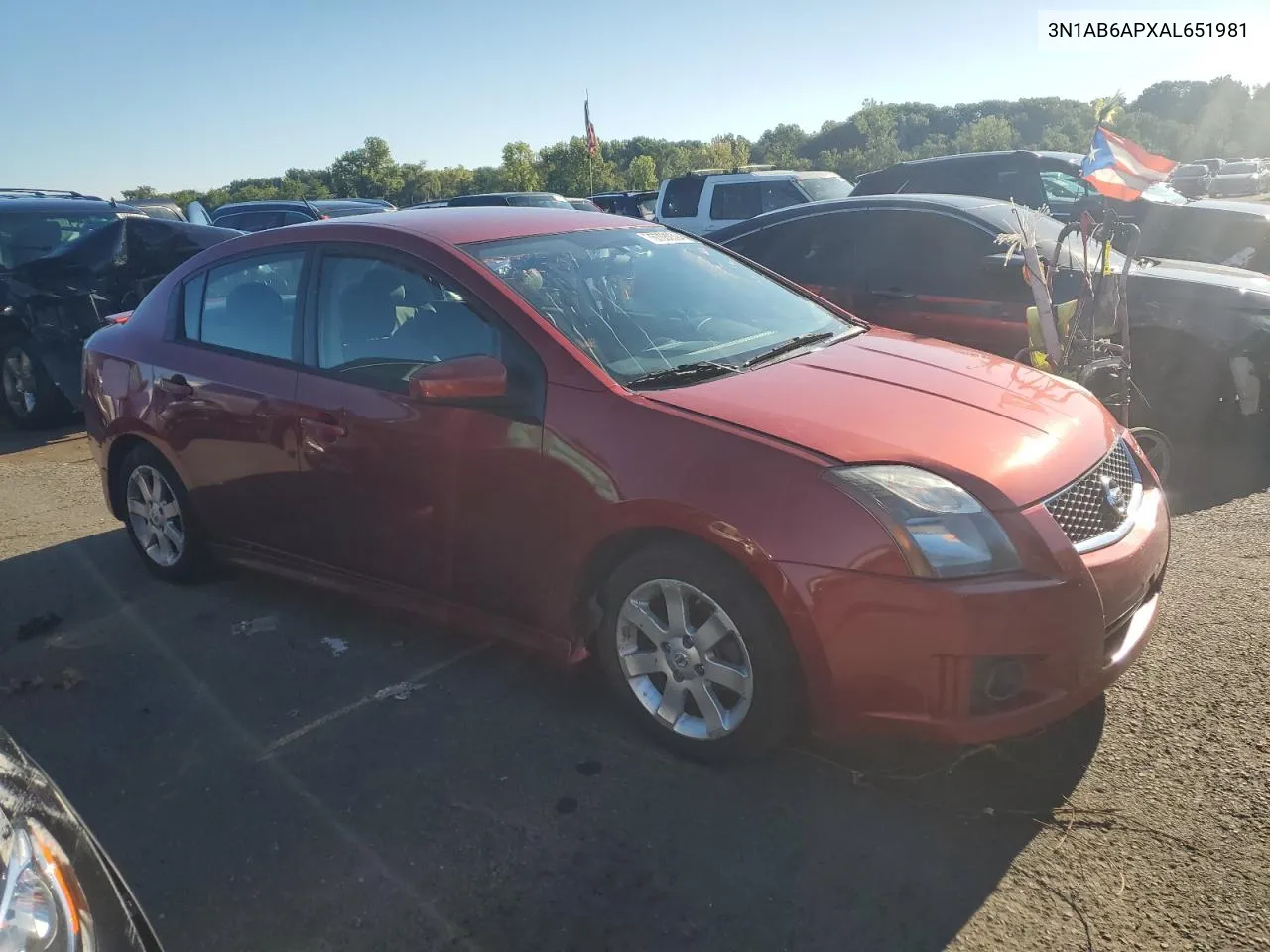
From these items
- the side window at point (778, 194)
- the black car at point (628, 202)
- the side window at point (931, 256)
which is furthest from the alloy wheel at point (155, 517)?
the black car at point (628, 202)

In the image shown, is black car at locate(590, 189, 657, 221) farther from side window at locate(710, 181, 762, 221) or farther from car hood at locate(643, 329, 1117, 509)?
car hood at locate(643, 329, 1117, 509)

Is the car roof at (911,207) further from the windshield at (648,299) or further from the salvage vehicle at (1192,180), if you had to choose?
→ the salvage vehicle at (1192,180)

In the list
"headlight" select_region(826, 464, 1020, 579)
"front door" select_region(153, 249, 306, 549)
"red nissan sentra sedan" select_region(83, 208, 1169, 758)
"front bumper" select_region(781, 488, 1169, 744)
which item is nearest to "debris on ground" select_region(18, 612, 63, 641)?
"red nissan sentra sedan" select_region(83, 208, 1169, 758)

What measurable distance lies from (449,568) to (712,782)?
1217mm

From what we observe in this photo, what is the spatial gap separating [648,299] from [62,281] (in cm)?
654

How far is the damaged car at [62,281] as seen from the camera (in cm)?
807

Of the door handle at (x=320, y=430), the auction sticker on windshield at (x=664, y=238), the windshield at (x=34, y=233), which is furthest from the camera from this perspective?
the windshield at (x=34, y=233)

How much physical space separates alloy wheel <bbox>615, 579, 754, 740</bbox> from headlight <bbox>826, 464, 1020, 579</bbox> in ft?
1.80

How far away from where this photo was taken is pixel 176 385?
176 inches

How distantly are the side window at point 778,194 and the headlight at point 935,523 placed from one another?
11.6 metres

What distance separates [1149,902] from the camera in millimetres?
2434

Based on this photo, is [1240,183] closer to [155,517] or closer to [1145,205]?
[1145,205]

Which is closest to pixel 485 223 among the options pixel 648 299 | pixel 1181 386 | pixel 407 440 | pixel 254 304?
pixel 648 299

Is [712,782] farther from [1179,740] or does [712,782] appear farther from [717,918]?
[1179,740]
